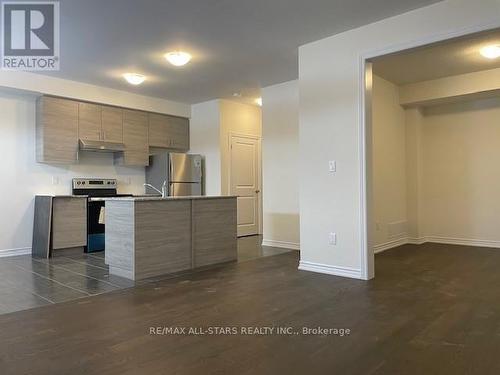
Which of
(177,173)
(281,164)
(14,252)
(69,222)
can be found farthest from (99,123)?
(281,164)

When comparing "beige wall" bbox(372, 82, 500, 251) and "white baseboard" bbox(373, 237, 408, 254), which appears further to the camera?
"beige wall" bbox(372, 82, 500, 251)

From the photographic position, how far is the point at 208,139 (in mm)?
7031

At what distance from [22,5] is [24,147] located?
105 inches

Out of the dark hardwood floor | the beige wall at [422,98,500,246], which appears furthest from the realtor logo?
the beige wall at [422,98,500,246]

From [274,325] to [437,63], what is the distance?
420 centimetres

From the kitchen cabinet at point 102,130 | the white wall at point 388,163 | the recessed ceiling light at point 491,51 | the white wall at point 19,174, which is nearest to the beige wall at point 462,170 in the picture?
the white wall at point 388,163

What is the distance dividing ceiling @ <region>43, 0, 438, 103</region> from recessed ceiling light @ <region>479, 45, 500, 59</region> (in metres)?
1.58

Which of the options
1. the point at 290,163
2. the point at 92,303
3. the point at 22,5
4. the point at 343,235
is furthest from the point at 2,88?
the point at 343,235

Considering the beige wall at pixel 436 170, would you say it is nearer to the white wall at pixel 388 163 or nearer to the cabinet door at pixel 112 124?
the white wall at pixel 388 163

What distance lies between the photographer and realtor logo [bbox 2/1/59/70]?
342cm

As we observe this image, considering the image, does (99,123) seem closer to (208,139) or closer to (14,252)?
(208,139)

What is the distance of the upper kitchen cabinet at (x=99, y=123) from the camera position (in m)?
5.82

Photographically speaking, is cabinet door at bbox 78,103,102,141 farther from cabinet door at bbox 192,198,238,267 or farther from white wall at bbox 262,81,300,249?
white wall at bbox 262,81,300,249

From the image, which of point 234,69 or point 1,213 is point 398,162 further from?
point 1,213
